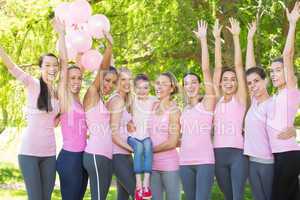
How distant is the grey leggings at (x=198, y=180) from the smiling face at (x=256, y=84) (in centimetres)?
79

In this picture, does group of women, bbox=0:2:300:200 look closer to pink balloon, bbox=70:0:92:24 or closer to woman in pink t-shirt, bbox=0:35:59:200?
woman in pink t-shirt, bbox=0:35:59:200

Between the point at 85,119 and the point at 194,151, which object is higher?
the point at 85,119

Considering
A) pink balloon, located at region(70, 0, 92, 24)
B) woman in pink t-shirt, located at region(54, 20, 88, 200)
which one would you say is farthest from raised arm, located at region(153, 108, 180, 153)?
pink balloon, located at region(70, 0, 92, 24)

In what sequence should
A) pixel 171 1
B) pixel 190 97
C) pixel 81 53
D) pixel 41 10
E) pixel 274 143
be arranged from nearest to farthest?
pixel 274 143, pixel 190 97, pixel 81 53, pixel 171 1, pixel 41 10

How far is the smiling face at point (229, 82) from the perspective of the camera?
5.14m

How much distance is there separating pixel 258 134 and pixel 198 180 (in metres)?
0.68

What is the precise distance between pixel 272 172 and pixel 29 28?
16.4 ft

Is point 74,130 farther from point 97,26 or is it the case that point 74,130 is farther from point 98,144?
point 97,26

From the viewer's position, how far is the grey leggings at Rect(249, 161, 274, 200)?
15.8 ft

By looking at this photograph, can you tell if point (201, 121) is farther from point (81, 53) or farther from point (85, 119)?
point (81, 53)

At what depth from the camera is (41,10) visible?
8.17m

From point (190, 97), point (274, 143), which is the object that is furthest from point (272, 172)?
point (190, 97)

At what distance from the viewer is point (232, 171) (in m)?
4.96

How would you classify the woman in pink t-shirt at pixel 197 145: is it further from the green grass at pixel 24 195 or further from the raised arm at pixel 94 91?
the green grass at pixel 24 195
